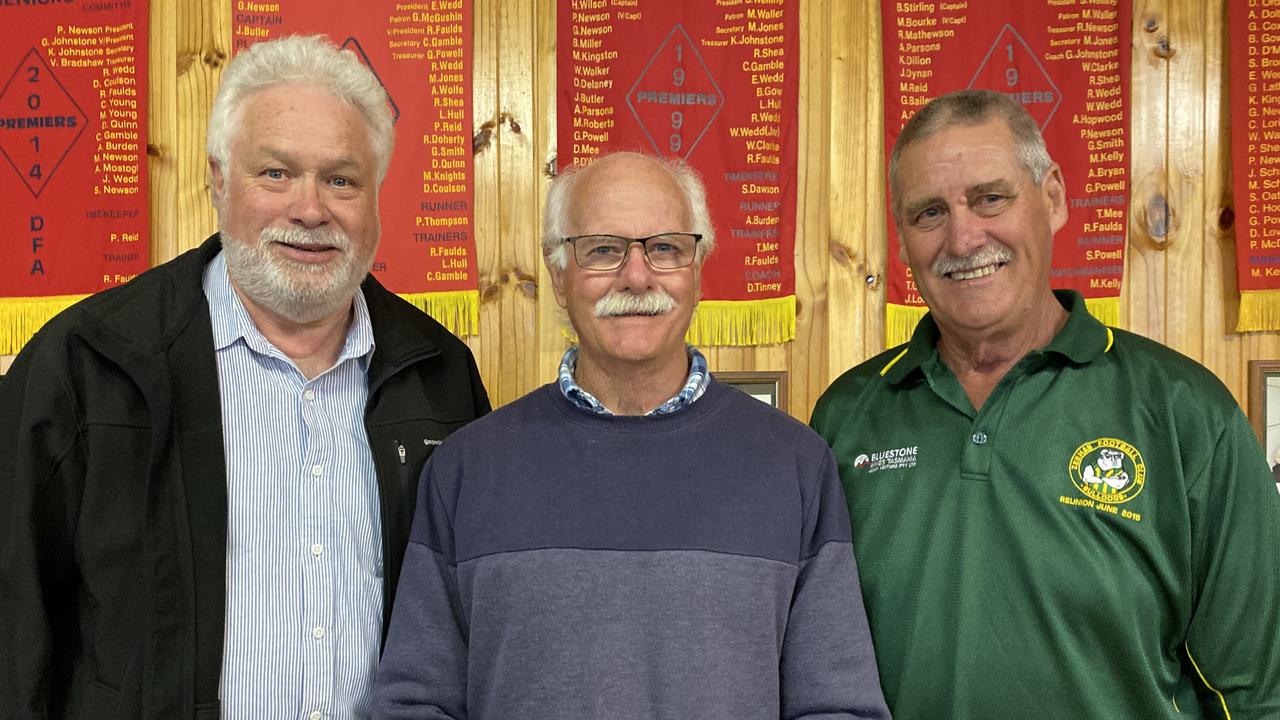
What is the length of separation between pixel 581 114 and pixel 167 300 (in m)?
1.37

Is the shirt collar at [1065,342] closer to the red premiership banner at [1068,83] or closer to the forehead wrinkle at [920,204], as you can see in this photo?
the forehead wrinkle at [920,204]

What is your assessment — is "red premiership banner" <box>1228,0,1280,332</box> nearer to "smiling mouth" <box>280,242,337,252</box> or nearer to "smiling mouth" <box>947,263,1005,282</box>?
"smiling mouth" <box>947,263,1005,282</box>

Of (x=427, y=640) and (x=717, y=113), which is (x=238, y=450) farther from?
(x=717, y=113)

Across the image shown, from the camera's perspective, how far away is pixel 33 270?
284 cm

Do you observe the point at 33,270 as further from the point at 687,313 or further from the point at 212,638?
the point at 687,313

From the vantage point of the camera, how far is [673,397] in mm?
1761

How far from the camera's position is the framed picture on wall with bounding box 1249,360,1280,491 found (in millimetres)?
2953

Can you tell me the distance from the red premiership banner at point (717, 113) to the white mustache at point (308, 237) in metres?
1.13

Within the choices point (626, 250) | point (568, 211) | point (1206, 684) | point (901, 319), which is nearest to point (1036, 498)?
point (1206, 684)

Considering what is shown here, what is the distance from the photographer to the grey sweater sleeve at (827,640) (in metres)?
1.58

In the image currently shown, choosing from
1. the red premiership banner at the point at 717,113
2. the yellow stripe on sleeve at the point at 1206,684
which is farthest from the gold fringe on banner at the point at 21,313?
the yellow stripe on sleeve at the point at 1206,684

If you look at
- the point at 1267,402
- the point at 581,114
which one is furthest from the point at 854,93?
the point at 1267,402

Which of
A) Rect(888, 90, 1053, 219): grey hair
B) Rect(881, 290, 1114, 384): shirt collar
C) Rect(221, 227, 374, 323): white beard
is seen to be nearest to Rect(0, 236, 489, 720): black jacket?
Rect(221, 227, 374, 323): white beard

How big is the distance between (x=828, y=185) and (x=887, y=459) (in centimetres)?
134
